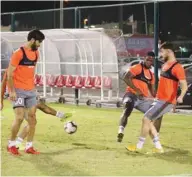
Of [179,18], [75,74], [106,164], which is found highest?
[179,18]

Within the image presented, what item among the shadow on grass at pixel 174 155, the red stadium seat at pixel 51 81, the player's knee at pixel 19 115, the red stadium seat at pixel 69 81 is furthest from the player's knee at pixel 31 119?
the red stadium seat at pixel 51 81

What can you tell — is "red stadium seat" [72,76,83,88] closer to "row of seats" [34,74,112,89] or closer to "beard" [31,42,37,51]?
"row of seats" [34,74,112,89]

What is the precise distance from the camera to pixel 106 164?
8.17m

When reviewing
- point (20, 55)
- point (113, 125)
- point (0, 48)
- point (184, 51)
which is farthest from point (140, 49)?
point (20, 55)

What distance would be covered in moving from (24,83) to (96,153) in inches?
67.1

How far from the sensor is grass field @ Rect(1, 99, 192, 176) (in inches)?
304

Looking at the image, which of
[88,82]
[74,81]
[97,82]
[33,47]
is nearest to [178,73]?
[33,47]

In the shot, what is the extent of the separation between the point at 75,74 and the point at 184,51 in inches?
208

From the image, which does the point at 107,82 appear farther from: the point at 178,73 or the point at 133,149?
the point at 178,73

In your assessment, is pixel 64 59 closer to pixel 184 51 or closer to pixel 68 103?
pixel 68 103

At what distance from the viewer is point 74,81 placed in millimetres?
19031

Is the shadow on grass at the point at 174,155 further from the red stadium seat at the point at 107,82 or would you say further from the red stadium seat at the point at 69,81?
the red stadium seat at the point at 69,81

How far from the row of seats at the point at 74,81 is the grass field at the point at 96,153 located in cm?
411

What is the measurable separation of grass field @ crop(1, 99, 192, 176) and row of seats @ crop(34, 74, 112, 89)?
4112 mm
